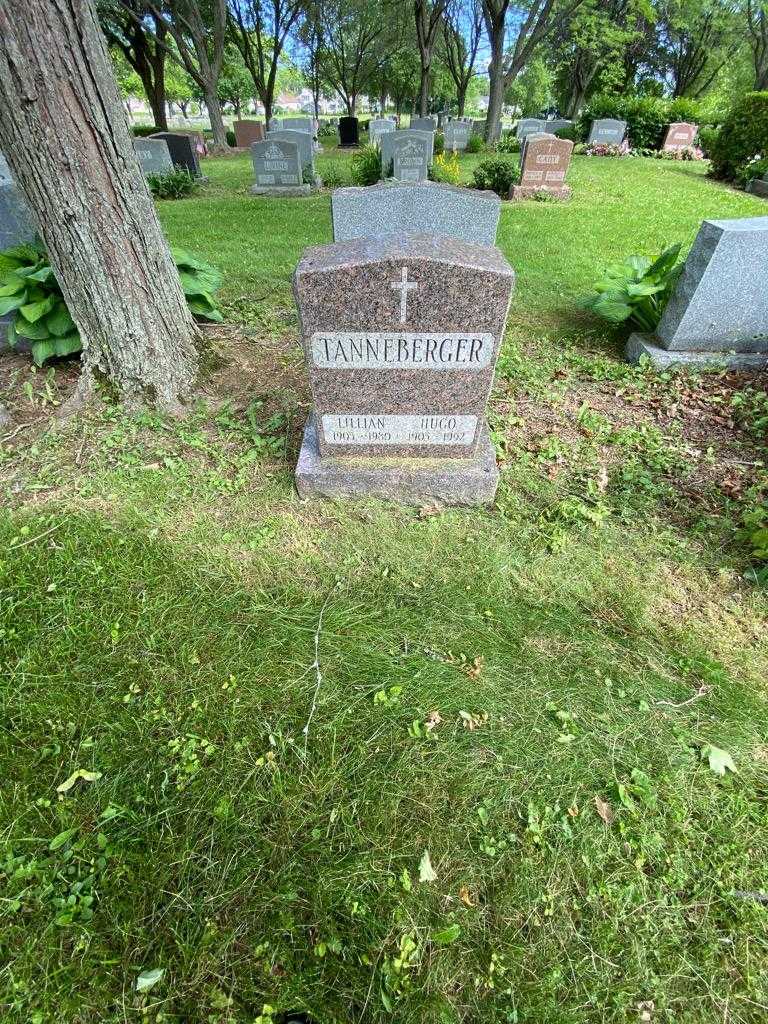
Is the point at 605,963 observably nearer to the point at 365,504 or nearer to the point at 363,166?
the point at 365,504

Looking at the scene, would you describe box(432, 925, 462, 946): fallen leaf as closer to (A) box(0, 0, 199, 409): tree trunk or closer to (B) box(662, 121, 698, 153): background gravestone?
(A) box(0, 0, 199, 409): tree trunk

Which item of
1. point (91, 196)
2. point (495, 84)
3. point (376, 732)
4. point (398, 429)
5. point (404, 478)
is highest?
point (495, 84)

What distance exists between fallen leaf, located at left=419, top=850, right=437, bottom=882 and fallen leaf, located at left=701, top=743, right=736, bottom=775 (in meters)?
1.07

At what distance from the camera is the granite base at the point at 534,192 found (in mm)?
10383

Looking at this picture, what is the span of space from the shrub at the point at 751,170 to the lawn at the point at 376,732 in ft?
42.4

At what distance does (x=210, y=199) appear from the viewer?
414 inches

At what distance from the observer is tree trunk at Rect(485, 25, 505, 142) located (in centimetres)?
1568

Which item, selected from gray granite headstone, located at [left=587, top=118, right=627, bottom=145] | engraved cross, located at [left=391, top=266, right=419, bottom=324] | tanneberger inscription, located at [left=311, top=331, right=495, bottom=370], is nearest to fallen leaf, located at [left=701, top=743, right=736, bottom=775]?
tanneberger inscription, located at [left=311, top=331, right=495, bottom=370]

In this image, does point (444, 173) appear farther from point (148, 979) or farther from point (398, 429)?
point (148, 979)

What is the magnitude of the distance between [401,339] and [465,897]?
2.18 m

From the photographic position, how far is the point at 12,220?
4.04 metres

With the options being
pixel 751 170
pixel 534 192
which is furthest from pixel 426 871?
pixel 751 170

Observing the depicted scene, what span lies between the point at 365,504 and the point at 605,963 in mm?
2119

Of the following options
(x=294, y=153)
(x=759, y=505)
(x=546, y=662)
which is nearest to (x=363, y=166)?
(x=294, y=153)
